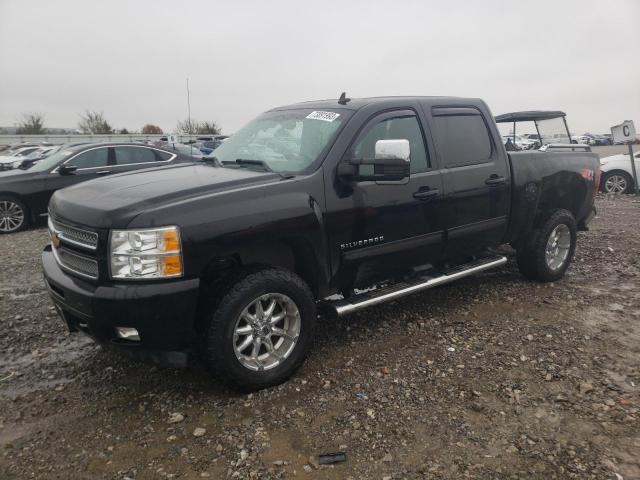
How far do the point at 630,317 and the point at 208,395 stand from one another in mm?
3750

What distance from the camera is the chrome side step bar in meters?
3.61

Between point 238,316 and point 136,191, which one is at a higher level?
point 136,191

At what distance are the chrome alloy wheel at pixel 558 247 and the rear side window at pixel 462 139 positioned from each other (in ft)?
4.61

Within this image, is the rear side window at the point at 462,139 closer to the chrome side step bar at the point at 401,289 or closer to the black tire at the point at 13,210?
the chrome side step bar at the point at 401,289

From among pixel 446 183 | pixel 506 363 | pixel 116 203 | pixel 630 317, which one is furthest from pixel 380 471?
pixel 630 317

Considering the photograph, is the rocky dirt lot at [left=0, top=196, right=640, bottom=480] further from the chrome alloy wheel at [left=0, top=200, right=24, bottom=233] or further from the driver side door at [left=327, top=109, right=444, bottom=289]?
the chrome alloy wheel at [left=0, top=200, right=24, bottom=233]

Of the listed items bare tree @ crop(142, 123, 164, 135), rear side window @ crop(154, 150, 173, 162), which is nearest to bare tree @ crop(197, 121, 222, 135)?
bare tree @ crop(142, 123, 164, 135)

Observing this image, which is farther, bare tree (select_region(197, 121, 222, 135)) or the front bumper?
bare tree (select_region(197, 121, 222, 135))

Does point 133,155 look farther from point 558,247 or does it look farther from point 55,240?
point 558,247

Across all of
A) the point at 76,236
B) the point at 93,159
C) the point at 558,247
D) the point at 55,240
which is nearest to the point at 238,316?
the point at 76,236

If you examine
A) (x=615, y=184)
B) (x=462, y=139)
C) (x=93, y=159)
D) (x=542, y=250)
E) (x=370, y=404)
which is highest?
(x=93, y=159)

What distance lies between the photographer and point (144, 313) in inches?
109

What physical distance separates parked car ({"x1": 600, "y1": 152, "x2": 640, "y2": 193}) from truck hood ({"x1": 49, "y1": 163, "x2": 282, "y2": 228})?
40.4 feet

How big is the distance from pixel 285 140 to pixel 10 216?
23.4 feet
